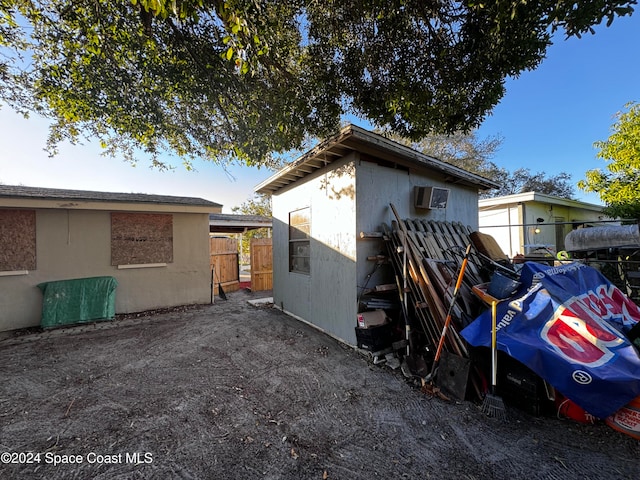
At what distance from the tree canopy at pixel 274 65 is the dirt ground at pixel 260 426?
3.73 m

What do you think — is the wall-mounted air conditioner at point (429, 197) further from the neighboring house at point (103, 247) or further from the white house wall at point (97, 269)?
the white house wall at point (97, 269)

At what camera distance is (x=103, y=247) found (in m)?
5.78

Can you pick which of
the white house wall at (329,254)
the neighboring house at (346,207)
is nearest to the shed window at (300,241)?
the neighboring house at (346,207)

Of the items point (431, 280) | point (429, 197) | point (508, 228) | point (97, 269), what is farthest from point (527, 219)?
point (97, 269)

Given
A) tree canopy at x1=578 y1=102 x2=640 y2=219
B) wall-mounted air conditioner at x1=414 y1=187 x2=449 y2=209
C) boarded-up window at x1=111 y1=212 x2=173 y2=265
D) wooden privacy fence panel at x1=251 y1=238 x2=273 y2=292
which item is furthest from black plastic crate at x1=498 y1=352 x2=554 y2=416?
tree canopy at x1=578 y1=102 x2=640 y2=219

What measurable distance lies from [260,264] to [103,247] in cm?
478

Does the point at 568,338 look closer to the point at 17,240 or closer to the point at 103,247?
the point at 103,247

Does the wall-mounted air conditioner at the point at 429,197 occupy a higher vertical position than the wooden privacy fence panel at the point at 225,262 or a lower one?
higher

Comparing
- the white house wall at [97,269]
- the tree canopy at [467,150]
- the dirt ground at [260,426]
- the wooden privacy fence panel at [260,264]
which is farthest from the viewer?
the tree canopy at [467,150]

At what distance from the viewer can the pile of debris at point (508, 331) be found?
78.5 inches

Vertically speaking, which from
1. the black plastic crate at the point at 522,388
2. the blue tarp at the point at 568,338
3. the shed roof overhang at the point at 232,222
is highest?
the shed roof overhang at the point at 232,222

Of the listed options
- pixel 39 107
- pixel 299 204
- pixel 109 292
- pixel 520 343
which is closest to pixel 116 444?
pixel 520 343

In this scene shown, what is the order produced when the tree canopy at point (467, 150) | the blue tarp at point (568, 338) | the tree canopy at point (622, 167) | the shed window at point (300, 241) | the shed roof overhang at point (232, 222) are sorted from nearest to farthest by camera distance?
the blue tarp at point (568, 338) → the shed window at point (300, 241) → the tree canopy at point (622, 167) → the shed roof overhang at point (232, 222) → the tree canopy at point (467, 150)

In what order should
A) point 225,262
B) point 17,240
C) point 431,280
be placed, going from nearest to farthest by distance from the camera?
point 431,280 < point 17,240 < point 225,262
